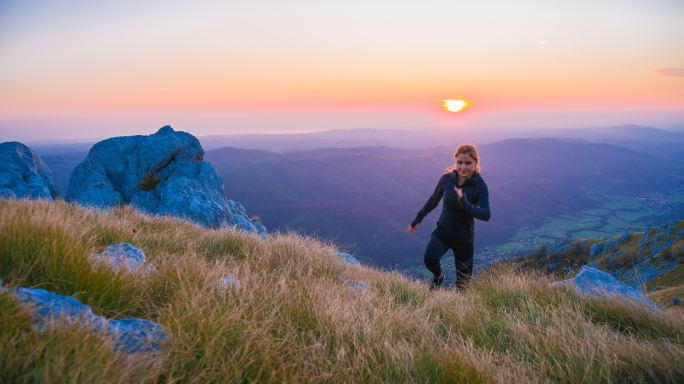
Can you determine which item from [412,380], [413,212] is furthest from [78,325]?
[413,212]

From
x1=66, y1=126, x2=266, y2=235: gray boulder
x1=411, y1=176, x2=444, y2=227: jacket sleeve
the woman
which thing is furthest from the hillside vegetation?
x1=66, y1=126, x2=266, y2=235: gray boulder

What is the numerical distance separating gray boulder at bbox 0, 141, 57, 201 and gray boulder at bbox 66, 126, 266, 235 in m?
1.51

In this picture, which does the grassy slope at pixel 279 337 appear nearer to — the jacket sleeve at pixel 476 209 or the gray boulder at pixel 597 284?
Answer: the gray boulder at pixel 597 284

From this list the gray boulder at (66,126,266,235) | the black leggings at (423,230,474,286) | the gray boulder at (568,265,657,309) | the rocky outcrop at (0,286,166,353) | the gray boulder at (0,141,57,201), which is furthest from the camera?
the gray boulder at (66,126,266,235)

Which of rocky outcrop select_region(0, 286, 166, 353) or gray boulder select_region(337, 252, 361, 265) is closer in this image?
rocky outcrop select_region(0, 286, 166, 353)

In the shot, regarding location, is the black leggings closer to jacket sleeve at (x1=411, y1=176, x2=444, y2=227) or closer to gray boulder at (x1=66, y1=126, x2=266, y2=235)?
jacket sleeve at (x1=411, y1=176, x2=444, y2=227)

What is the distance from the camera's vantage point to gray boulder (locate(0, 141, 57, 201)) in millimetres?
13492

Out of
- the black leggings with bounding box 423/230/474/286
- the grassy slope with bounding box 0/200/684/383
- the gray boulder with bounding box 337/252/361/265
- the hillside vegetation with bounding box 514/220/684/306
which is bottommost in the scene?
the hillside vegetation with bounding box 514/220/684/306

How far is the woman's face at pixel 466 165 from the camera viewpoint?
23.4 ft

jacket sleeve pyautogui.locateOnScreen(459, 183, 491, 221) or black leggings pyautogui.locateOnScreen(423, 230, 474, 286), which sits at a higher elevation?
jacket sleeve pyautogui.locateOnScreen(459, 183, 491, 221)

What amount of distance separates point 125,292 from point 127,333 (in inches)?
29.9

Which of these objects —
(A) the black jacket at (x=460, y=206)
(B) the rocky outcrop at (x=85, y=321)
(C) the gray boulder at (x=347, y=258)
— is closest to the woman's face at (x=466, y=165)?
(A) the black jacket at (x=460, y=206)

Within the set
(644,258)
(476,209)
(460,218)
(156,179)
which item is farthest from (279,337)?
(644,258)

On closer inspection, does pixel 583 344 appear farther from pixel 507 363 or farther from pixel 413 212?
pixel 413 212
